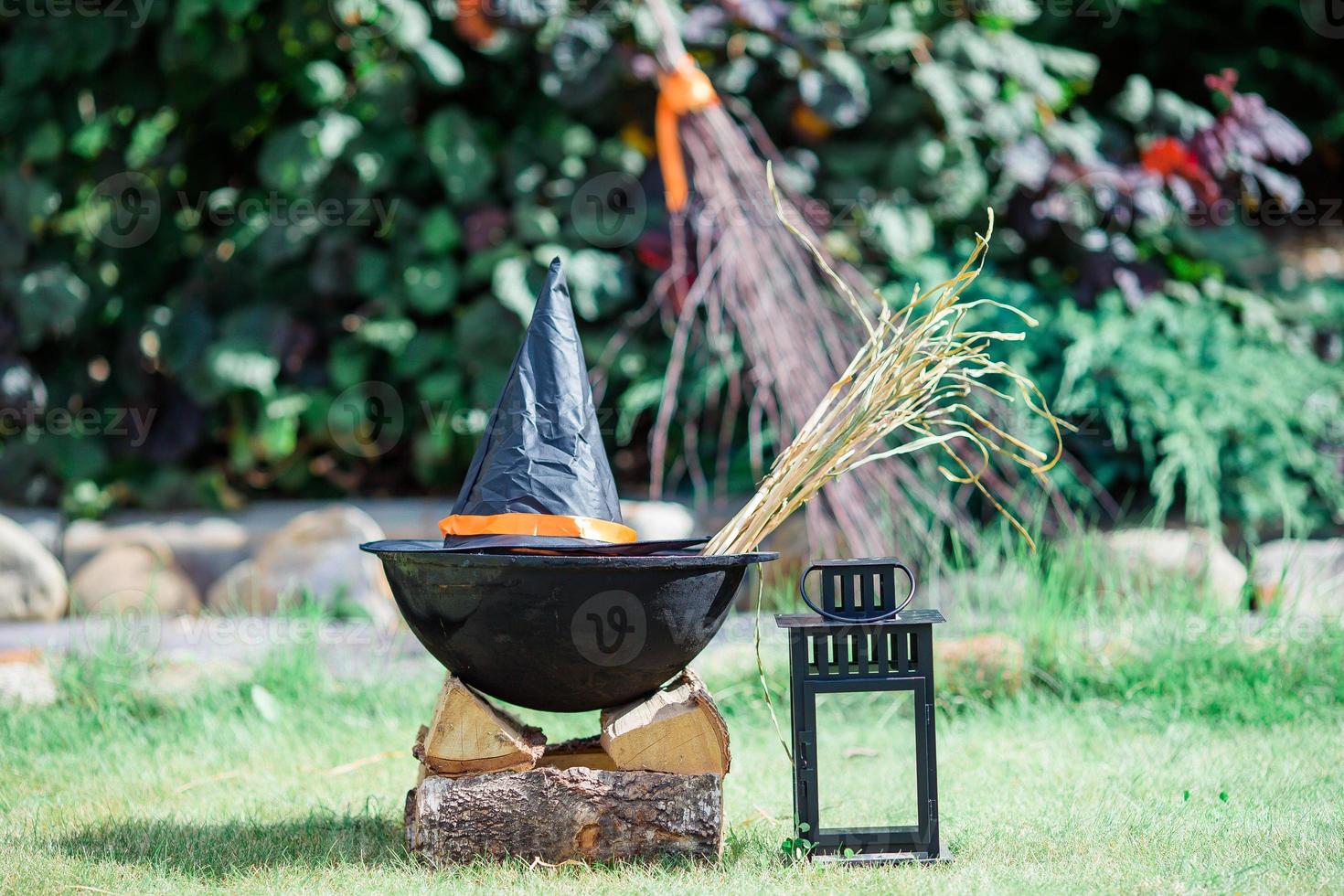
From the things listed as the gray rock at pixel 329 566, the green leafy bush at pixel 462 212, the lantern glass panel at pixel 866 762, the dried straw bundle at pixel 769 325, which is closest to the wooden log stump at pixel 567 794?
the lantern glass panel at pixel 866 762

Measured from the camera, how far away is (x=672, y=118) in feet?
11.7

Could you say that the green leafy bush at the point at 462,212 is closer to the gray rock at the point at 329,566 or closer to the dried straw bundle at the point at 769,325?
the dried straw bundle at the point at 769,325

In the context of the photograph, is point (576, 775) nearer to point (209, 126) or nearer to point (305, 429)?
point (305, 429)

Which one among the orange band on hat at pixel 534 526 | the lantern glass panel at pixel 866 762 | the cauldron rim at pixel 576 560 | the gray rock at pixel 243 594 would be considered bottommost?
the lantern glass panel at pixel 866 762

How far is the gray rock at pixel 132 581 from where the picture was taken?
3826 mm

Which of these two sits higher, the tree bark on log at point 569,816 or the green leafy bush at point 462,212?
the green leafy bush at point 462,212

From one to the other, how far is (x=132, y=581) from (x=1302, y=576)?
3467 mm

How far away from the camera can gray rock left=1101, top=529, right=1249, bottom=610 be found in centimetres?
327

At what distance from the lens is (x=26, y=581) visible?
3.80 meters

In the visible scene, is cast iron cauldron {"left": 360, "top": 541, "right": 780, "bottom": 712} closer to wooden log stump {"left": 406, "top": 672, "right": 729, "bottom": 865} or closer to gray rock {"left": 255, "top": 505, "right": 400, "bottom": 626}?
wooden log stump {"left": 406, "top": 672, "right": 729, "bottom": 865}

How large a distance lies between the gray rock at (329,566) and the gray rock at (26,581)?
2.20 ft

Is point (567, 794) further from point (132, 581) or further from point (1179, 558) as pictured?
point (132, 581)

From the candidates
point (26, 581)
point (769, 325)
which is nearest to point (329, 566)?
point (26, 581)

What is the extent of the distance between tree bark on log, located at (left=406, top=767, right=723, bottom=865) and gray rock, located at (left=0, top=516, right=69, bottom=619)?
2.54m
